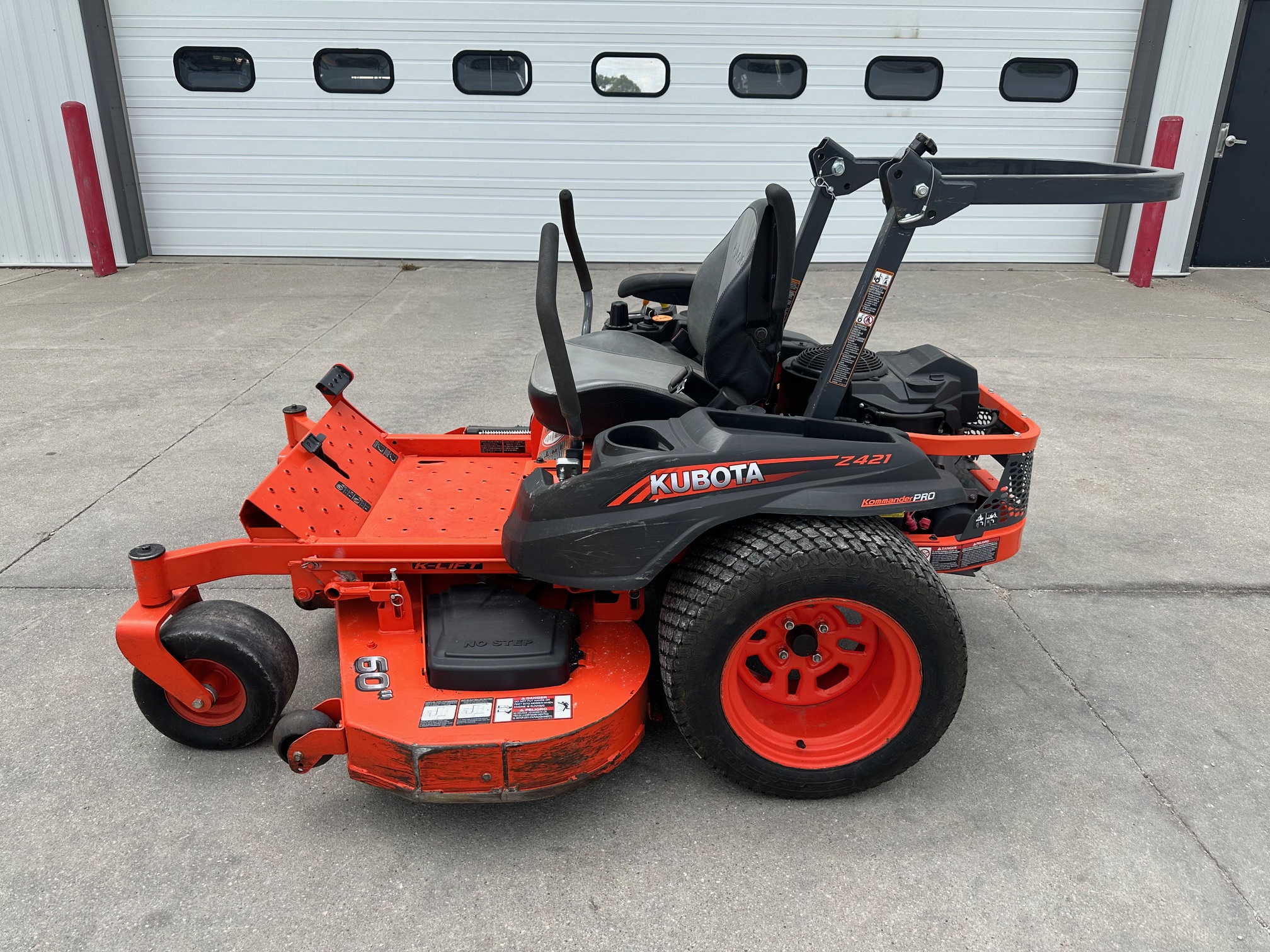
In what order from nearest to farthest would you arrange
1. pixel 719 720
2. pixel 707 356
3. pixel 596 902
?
1. pixel 596 902
2. pixel 719 720
3. pixel 707 356

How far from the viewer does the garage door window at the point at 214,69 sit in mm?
8344

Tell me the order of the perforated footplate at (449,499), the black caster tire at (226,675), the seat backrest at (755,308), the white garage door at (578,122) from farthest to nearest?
the white garage door at (578,122) → the perforated footplate at (449,499) → the seat backrest at (755,308) → the black caster tire at (226,675)

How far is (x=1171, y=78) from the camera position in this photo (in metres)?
8.22

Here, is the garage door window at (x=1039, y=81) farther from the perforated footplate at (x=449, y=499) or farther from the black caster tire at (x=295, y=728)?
the black caster tire at (x=295, y=728)

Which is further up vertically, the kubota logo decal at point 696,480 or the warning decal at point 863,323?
the warning decal at point 863,323

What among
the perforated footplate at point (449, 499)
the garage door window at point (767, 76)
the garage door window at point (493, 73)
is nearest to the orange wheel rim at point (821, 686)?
the perforated footplate at point (449, 499)

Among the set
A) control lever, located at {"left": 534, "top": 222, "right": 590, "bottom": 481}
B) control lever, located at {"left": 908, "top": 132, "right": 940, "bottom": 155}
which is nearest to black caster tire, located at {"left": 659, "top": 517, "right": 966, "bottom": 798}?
control lever, located at {"left": 534, "top": 222, "right": 590, "bottom": 481}

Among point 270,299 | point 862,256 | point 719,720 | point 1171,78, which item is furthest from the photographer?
point 862,256

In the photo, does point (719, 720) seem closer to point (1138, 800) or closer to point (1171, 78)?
point (1138, 800)

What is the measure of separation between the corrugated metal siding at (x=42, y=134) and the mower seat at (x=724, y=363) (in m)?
7.62

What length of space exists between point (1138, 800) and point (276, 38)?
8797 mm

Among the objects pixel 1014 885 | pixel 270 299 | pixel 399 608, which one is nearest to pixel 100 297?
pixel 270 299

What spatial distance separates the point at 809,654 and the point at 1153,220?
7.75 metres

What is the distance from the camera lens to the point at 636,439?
2.31 meters
